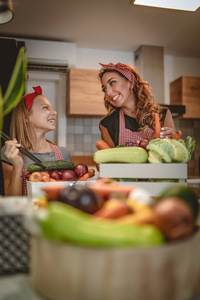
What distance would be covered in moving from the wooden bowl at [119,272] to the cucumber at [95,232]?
0.01m

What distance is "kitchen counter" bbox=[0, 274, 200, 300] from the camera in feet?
1.33

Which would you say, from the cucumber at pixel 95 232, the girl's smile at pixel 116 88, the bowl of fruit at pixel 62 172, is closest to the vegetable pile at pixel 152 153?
the bowl of fruit at pixel 62 172

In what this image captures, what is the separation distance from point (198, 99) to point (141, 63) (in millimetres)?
873

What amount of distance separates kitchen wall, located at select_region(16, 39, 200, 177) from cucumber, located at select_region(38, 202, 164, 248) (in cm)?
322

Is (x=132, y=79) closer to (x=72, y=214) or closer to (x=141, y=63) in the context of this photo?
(x=72, y=214)

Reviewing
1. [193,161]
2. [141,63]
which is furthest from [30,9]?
[193,161]

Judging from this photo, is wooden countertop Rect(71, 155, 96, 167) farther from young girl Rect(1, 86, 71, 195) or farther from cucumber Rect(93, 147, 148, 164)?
cucumber Rect(93, 147, 148, 164)

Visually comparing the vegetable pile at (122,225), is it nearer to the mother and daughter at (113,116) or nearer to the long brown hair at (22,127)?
the mother and daughter at (113,116)

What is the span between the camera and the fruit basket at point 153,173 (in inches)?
33.9

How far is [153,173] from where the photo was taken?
872 mm

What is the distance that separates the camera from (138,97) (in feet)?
6.05

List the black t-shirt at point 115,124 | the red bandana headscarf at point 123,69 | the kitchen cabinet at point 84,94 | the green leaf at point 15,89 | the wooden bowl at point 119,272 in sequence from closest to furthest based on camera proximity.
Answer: the wooden bowl at point 119,272 < the green leaf at point 15,89 < the red bandana headscarf at point 123,69 < the black t-shirt at point 115,124 < the kitchen cabinet at point 84,94

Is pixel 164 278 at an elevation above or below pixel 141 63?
below

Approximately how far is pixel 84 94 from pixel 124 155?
2.54m
